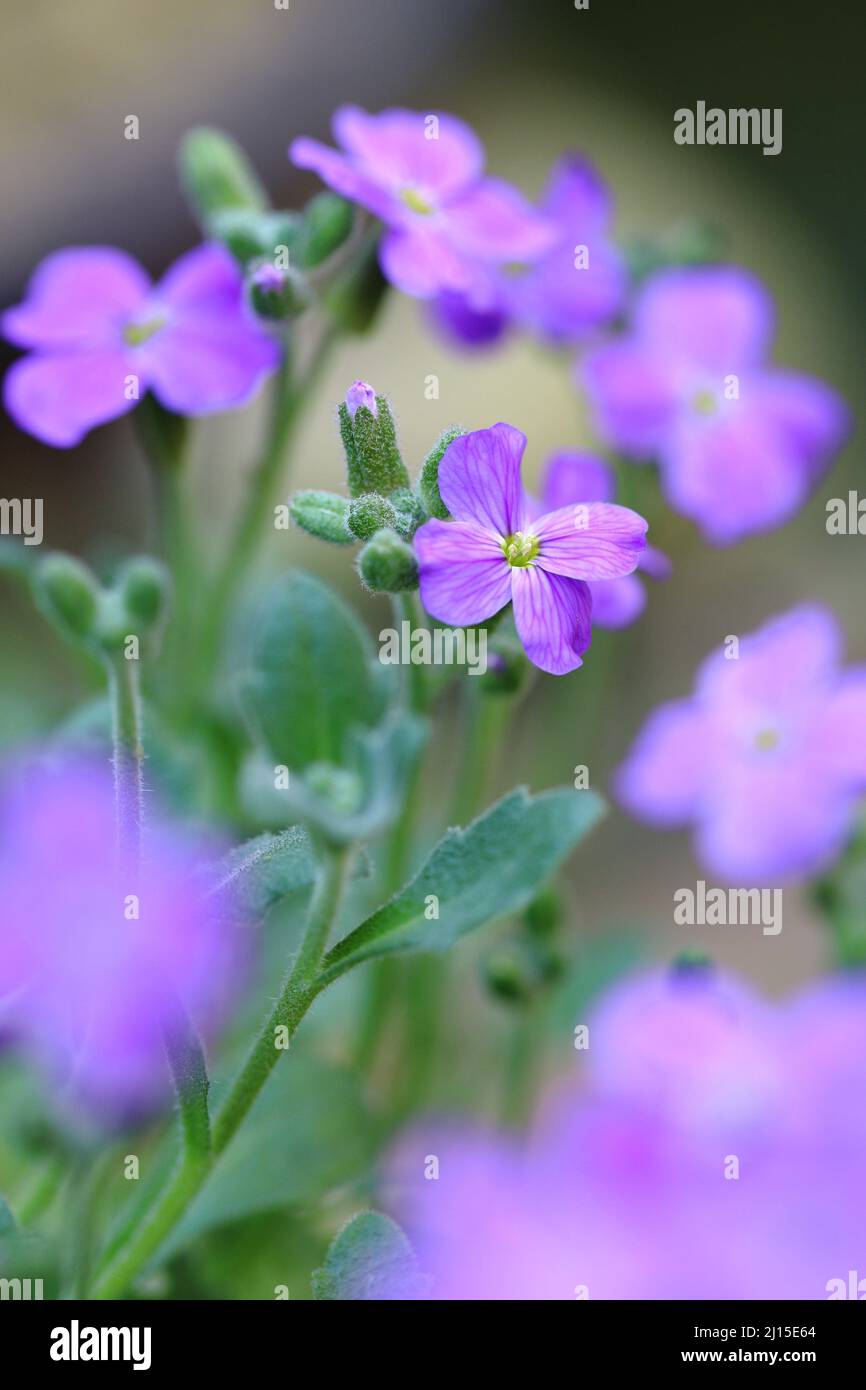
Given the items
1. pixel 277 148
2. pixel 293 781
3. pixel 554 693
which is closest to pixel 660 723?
pixel 554 693

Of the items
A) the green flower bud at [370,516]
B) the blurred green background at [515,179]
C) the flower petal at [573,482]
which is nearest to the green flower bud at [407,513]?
the green flower bud at [370,516]

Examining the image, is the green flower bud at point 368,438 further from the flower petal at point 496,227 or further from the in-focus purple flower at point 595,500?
the flower petal at point 496,227

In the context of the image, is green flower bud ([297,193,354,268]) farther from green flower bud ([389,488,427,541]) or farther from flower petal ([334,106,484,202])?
green flower bud ([389,488,427,541])

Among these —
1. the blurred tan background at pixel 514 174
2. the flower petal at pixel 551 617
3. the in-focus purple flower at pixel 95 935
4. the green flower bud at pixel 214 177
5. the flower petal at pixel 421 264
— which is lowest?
the in-focus purple flower at pixel 95 935

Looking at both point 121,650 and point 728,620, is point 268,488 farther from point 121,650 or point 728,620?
point 728,620

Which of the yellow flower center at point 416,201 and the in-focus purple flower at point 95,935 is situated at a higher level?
the yellow flower center at point 416,201

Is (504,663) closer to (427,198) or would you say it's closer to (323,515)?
(323,515)

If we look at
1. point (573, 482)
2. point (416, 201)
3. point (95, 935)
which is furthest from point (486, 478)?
point (416, 201)
